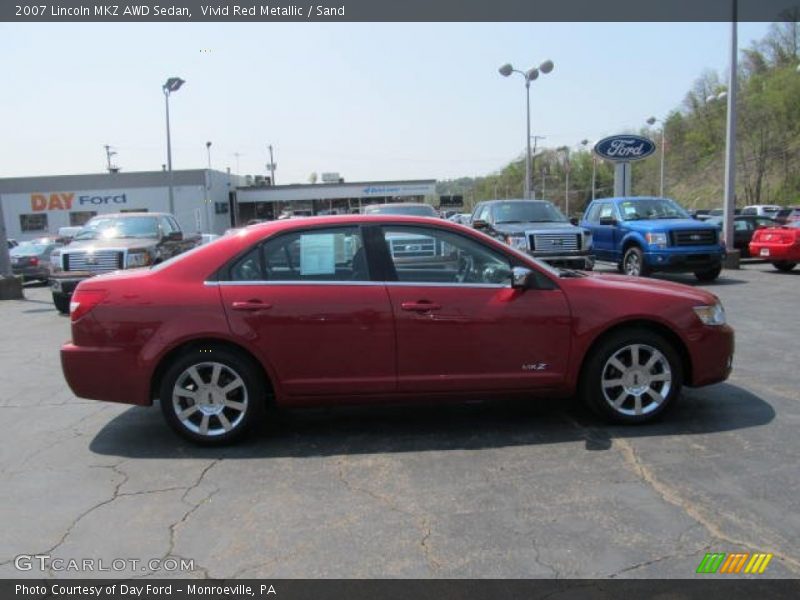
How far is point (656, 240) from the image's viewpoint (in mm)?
14023

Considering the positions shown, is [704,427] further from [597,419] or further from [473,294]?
[473,294]

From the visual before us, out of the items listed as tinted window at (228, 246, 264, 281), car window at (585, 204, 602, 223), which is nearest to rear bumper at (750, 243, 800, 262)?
car window at (585, 204, 602, 223)

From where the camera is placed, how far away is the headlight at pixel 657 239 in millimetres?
13961

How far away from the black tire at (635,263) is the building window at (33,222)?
47.1 meters

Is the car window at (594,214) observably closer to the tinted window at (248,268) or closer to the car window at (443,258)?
the car window at (443,258)

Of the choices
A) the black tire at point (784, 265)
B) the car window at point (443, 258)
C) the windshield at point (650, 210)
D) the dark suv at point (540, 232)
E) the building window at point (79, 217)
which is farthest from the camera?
the building window at point (79, 217)

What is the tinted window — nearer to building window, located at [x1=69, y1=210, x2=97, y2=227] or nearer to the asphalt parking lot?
the asphalt parking lot

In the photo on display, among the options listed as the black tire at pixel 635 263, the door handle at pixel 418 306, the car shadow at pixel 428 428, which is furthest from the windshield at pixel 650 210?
the door handle at pixel 418 306

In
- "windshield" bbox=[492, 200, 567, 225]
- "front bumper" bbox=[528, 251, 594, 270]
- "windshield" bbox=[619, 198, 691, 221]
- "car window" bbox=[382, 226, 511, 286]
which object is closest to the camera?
"car window" bbox=[382, 226, 511, 286]

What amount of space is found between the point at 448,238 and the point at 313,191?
182 feet

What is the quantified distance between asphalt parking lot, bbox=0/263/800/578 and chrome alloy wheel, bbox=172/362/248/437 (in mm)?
193

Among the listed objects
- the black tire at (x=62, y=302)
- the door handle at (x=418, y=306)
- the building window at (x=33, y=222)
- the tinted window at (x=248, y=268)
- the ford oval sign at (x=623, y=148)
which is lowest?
the black tire at (x=62, y=302)

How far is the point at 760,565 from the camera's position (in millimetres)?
3137

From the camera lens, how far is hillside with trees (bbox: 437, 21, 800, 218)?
170ft
